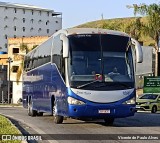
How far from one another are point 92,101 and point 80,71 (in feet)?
3.80

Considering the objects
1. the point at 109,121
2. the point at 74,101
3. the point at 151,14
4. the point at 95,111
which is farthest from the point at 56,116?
the point at 151,14

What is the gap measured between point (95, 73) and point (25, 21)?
5015 inches

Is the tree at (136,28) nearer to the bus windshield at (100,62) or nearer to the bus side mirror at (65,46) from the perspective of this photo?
the bus windshield at (100,62)

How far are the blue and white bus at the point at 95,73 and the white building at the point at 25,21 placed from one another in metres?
116

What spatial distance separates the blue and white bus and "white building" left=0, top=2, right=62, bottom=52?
11574 cm

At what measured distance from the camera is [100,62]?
17.6 meters

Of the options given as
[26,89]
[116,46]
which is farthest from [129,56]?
[26,89]

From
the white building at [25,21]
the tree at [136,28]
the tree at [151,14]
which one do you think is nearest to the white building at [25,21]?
the white building at [25,21]

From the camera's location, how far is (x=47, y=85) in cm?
2141

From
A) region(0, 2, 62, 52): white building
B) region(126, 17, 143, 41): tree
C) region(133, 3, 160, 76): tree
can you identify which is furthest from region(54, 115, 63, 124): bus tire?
region(0, 2, 62, 52): white building

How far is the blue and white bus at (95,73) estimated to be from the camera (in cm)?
1719

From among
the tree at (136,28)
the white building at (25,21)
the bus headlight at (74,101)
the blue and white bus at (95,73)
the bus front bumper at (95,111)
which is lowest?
the bus front bumper at (95,111)

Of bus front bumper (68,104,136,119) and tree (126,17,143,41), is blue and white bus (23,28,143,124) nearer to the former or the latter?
bus front bumper (68,104,136,119)


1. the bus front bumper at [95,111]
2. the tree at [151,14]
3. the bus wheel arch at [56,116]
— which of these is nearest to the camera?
the bus front bumper at [95,111]
